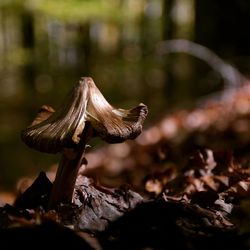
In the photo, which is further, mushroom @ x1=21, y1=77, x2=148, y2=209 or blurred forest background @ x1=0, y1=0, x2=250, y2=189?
blurred forest background @ x1=0, y1=0, x2=250, y2=189

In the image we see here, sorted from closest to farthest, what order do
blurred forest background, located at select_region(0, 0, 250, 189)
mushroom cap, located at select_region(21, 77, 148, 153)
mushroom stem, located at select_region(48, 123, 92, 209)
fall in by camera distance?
mushroom cap, located at select_region(21, 77, 148, 153)
mushroom stem, located at select_region(48, 123, 92, 209)
blurred forest background, located at select_region(0, 0, 250, 189)

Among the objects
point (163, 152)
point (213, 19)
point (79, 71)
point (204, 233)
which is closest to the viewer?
point (204, 233)

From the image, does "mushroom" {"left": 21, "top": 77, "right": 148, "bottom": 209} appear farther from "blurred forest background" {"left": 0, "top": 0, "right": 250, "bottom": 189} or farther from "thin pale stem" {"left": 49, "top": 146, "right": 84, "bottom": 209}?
"blurred forest background" {"left": 0, "top": 0, "right": 250, "bottom": 189}

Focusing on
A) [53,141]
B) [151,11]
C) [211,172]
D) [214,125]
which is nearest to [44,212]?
[53,141]

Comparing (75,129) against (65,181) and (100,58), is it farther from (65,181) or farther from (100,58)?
(100,58)

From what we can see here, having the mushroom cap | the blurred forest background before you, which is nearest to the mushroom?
the mushroom cap

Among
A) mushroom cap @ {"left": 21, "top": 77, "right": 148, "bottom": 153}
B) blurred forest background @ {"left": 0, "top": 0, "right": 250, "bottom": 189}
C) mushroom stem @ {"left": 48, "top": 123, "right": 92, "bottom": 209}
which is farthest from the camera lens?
blurred forest background @ {"left": 0, "top": 0, "right": 250, "bottom": 189}

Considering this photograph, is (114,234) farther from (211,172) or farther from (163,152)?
(163,152)
